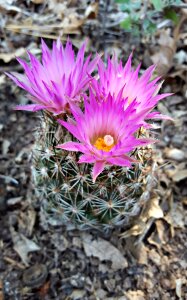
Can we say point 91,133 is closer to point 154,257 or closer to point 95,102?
point 95,102

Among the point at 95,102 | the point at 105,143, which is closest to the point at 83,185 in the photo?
the point at 105,143

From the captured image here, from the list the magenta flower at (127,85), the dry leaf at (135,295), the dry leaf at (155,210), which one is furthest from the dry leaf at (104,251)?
the magenta flower at (127,85)

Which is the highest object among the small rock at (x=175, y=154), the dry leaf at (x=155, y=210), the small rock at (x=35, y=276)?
the small rock at (x=175, y=154)

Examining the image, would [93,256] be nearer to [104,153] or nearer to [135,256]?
[135,256]

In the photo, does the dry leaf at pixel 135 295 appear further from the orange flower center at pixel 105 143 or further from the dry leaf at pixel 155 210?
the orange flower center at pixel 105 143

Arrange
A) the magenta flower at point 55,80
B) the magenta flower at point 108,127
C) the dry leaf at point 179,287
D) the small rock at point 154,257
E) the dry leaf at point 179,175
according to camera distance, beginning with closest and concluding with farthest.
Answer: the magenta flower at point 108,127 < the magenta flower at point 55,80 < the dry leaf at point 179,287 < the small rock at point 154,257 < the dry leaf at point 179,175

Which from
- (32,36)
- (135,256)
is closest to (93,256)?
(135,256)
